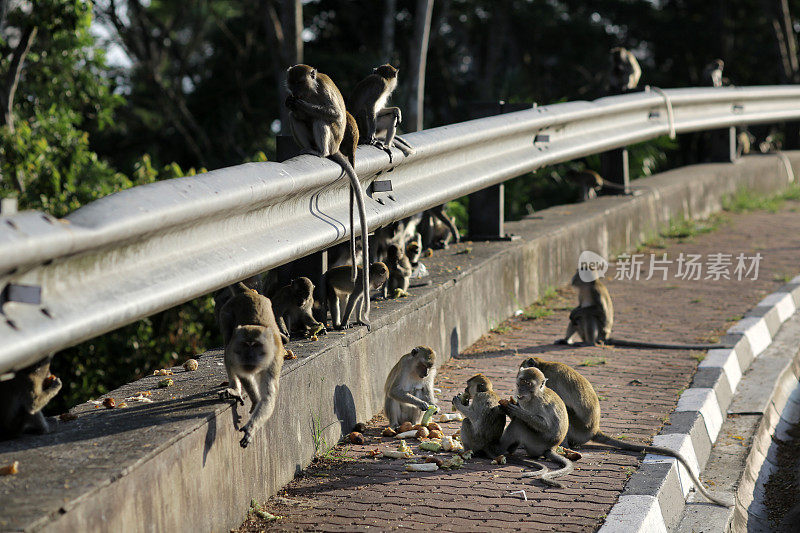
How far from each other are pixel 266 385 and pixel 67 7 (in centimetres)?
812

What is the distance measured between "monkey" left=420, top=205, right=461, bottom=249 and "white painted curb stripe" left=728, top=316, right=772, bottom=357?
6.65 feet

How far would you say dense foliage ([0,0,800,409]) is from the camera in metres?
10.6

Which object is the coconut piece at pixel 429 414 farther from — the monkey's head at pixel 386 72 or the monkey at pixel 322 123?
the monkey's head at pixel 386 72

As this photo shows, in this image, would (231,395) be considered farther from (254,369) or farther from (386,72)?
(386,72)

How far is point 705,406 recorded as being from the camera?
499cm

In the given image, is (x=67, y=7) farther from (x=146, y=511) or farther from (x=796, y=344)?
(x=146, y=511)

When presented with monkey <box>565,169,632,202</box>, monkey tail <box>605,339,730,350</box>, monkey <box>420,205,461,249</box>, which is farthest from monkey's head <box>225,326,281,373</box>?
monkey <box>565,169,632,202</box>

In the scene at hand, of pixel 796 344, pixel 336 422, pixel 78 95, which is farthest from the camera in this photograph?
pixel 78 95

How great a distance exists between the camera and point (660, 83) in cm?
2619

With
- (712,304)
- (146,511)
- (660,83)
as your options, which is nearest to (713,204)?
(712,304)

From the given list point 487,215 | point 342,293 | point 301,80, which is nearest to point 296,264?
point 342,293

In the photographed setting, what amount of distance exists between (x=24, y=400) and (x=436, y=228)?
4.28 meters

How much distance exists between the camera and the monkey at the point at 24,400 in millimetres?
3227

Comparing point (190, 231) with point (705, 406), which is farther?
point (705, 406)
